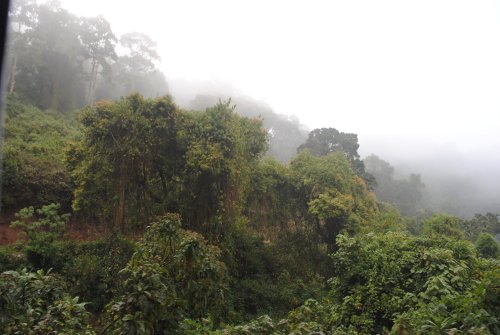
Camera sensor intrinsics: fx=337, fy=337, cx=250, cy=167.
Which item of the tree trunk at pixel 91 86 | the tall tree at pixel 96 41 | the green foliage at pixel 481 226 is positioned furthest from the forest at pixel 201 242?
the green foliage at pixel 481 226

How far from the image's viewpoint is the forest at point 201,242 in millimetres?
2994

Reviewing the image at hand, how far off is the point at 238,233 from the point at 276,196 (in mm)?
3040

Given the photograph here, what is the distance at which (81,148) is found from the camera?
1130cm

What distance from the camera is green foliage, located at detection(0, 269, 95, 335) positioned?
270 centimetres

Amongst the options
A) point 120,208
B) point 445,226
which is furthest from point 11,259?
point 445,226

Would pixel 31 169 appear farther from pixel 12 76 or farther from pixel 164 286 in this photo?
pixel 164 286

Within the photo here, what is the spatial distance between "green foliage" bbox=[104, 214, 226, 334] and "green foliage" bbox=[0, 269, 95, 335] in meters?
0.30

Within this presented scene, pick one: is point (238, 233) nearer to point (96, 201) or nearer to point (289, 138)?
point (96, 201)

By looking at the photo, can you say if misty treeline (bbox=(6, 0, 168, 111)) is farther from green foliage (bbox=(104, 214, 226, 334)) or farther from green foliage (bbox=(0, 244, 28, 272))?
green foliage (bbox=(104, 214, 226, 334))

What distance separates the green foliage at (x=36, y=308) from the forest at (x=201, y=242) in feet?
0.05

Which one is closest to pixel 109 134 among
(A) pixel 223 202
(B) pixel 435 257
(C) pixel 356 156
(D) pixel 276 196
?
(A) pixel 223 202

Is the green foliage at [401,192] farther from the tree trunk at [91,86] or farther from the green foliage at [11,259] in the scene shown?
the green foliage at [11,259]

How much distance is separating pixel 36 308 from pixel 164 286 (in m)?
1.09

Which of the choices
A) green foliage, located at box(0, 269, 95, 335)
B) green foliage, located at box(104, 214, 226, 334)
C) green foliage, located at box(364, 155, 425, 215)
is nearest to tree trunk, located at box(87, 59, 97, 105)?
green foliage, located at box(104, 214, 226, 334)
